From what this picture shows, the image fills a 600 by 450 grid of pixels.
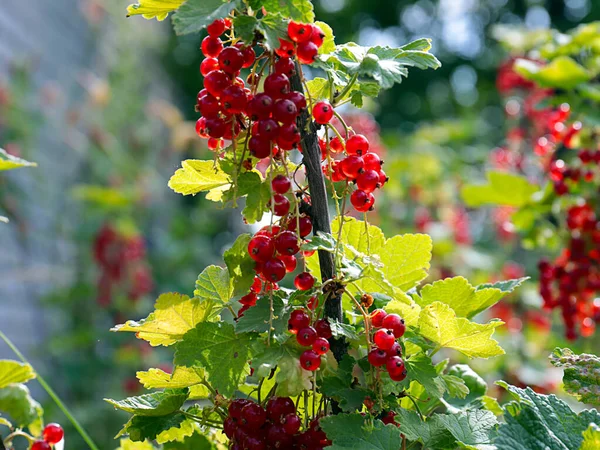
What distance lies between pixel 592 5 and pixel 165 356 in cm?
561

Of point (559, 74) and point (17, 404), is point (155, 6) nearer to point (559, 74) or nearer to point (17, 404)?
point (17, 404)

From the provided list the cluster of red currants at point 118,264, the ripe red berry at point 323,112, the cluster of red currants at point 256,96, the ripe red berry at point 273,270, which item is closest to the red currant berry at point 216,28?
the cluster of red currants at point 256,96

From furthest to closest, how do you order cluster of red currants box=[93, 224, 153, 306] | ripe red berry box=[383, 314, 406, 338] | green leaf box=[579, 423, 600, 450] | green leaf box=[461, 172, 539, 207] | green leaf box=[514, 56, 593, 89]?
cluster of red currants box=[93, 224, 153, 306]
green leaf box=[461, 172, 539, 207]
green leaf box=[514, 56, 593, 89]
ripe red berry box=[383, 314, 406, 338]
green leaf box=[579, 423, 600, 450]

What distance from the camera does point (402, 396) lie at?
2.15 feet

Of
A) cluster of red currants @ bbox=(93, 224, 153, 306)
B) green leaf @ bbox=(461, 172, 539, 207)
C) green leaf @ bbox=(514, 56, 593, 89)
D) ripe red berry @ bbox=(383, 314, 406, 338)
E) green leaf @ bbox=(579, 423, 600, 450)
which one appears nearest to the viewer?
green leaf @ bbox=(579, 423, 600, 450)

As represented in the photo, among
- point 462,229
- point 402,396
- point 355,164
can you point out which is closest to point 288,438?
point 402,396

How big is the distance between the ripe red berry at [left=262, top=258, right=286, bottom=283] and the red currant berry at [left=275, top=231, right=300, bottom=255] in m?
0.01

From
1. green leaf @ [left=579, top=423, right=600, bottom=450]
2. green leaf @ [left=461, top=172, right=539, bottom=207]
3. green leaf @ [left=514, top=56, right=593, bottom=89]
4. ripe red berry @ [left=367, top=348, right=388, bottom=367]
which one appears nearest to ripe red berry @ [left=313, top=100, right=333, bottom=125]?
ripe red berry @ [left=367, top=348, right=388, bottom=367]

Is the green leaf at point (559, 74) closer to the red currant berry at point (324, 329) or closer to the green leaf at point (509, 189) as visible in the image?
the green leaf at point (509, 189)

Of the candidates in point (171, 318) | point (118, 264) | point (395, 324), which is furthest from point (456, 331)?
point (118, 264)

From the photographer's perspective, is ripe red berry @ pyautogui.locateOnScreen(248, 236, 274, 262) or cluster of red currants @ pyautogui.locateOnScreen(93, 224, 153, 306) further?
cluster of red currants @ pyautogui.locateOnScreen(93, 224, 153, 306)

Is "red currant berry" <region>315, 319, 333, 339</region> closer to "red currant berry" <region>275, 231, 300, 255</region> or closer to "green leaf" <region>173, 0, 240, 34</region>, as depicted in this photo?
"red currant berry" <region>275, 231, 300, 255</region>

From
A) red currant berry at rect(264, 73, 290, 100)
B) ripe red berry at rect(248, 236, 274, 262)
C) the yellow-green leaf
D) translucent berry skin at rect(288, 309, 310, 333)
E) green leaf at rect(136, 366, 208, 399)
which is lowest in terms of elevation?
green leaf at rect(136, 366, 208, 399)

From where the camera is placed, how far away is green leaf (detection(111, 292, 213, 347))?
599 millimetres
